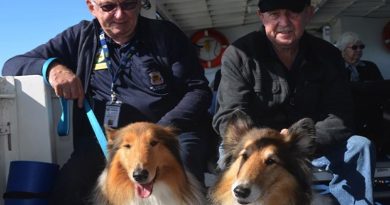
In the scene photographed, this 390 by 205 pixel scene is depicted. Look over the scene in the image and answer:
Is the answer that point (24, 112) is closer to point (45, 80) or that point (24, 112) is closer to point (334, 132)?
point (45, 80)

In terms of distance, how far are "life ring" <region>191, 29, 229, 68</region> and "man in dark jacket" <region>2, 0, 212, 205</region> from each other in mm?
5529

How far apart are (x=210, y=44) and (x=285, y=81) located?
5773 millimetres

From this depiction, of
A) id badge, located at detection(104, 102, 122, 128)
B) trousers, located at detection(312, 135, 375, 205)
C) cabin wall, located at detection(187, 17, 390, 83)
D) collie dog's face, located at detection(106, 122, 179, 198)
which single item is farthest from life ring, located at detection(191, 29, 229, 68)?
collie dog's face, located at detection(106, 122, 179, 198)

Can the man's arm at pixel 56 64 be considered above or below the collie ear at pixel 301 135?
above

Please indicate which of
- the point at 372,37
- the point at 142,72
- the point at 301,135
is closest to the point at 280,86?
the point at 301,135

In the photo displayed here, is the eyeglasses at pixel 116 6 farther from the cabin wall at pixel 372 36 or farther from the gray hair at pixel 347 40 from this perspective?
the cabin wall at pixel 372 36

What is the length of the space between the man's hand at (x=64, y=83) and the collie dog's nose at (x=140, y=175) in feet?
3.25

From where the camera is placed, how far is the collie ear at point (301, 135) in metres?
3.19

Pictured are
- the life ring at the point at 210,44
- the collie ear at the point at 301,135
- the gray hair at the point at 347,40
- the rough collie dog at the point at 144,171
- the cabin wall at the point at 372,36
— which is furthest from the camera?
the life ring at the point at 210,44

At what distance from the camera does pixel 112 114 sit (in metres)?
3.67

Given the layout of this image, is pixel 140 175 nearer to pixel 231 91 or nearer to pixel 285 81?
pixel 231 91

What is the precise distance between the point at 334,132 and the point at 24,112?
232cm

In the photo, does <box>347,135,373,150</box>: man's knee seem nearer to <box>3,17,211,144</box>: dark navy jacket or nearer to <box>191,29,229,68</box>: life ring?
<box>3,17,211,144</box>: dark navy jacket

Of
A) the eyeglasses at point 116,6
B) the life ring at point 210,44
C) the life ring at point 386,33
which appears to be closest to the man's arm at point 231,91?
the eyeglasses at point 116,6
